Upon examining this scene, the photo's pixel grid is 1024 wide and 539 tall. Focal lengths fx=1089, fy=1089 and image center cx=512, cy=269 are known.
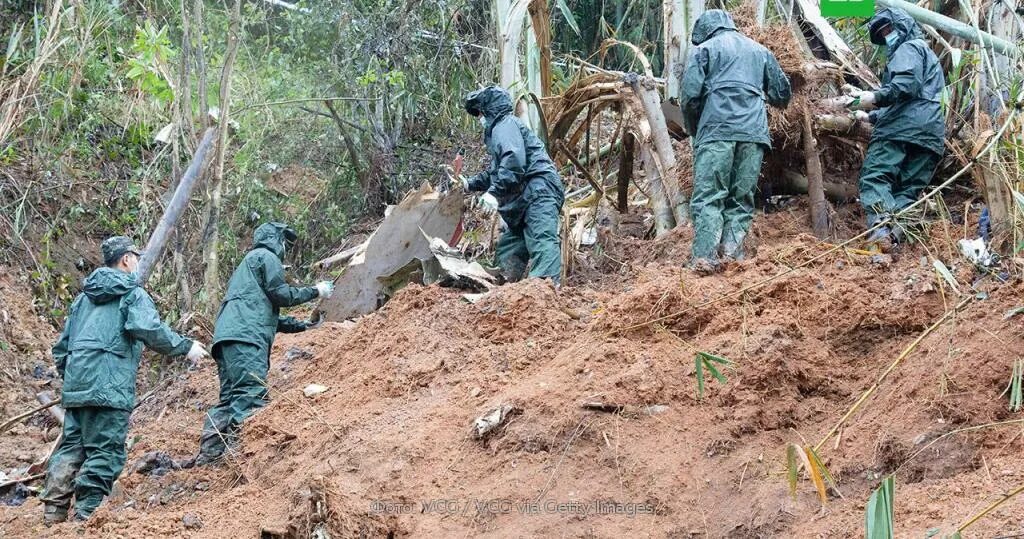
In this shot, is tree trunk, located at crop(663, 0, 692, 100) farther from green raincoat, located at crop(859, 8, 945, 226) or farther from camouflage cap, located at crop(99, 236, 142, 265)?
camouflage cap, located at crop(99, 236, 142, 265)

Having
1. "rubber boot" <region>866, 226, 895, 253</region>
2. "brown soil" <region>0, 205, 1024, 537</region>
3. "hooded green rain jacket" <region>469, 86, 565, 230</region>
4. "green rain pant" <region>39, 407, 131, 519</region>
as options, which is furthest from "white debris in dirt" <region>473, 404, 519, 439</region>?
"rubber boot" <region>866, 226, 895, 253</region>

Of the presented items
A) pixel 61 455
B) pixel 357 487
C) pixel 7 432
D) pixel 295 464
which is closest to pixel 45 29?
pixel 7 432

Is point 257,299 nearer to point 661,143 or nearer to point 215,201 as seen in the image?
point 215,201

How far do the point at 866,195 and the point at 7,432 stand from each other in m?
6.94

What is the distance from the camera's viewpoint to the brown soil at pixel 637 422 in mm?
4695

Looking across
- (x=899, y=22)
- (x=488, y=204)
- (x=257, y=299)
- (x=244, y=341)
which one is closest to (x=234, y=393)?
(x=244, y=341)

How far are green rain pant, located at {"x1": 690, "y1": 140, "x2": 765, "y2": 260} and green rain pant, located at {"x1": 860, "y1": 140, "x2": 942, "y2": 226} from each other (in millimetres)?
820

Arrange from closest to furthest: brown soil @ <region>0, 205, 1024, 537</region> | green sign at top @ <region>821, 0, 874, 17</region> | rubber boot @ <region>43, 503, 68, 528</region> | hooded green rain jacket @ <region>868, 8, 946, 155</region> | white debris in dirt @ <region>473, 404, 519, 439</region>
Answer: brown soil @ <region>0, 205, 1024, 537</region>
white debris in dirt @ <region>473, 404, 519, 439</region>
green sign at top @ <region>821, 0, 874, 17</region>
rubber boot @ <region>43, 503, 68, 528</region>
hooded green rain jacket @ <region>868, 8, 946, 155</region>

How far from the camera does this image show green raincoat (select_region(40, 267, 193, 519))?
21.2 feet

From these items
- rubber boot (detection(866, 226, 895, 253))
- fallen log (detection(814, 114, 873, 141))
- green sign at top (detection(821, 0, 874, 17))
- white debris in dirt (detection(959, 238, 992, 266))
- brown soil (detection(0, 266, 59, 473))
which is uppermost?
green sign at top (detection(821, 0, 874, 17))

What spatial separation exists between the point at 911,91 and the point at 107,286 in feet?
17.7

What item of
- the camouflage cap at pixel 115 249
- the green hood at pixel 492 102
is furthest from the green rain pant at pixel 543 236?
the camouflage cap at pixel 115 249

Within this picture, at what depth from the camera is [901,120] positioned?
7.54 meters

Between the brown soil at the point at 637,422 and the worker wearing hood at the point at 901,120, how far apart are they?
945mm
